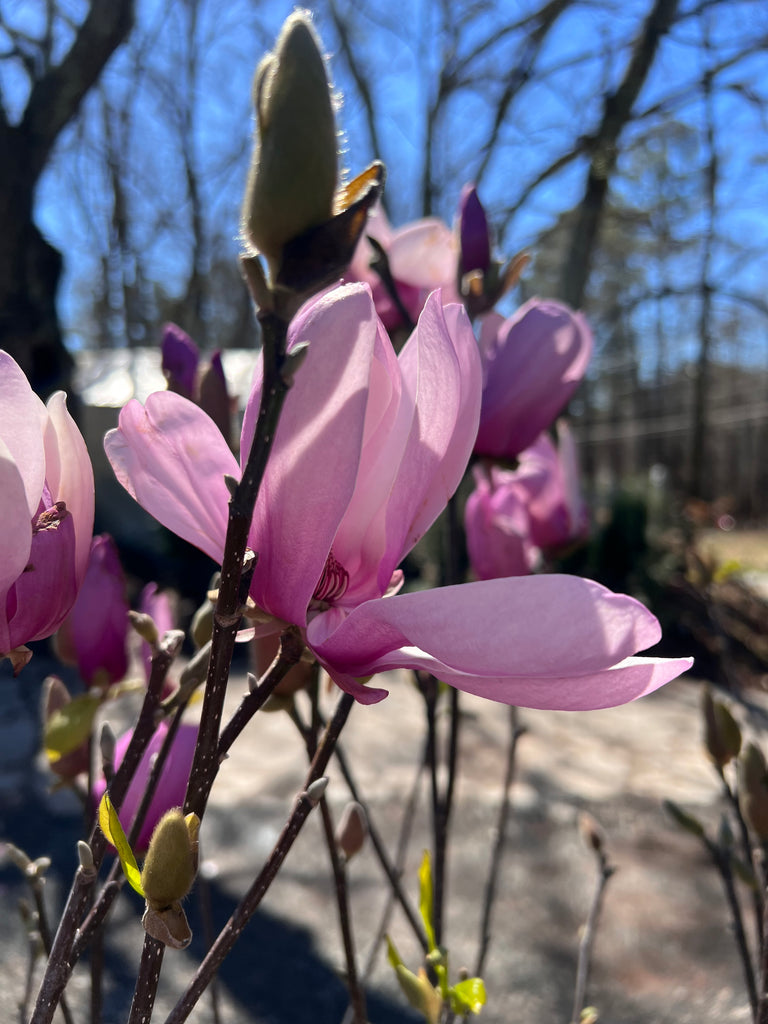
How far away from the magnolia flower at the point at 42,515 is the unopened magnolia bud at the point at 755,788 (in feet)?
1.25

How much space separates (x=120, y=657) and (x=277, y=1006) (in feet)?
3.51

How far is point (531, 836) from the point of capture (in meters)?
1.95

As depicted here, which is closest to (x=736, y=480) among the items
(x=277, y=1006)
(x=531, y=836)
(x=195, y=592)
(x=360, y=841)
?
(x=195, y=592)

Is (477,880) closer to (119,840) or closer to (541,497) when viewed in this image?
(541,497)

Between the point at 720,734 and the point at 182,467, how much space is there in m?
0.39

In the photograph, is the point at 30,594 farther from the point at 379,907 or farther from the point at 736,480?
the point at 736,480

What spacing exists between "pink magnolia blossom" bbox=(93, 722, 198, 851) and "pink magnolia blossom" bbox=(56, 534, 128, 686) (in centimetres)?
8

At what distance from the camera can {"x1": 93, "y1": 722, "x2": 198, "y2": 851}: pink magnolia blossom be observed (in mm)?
→ 403

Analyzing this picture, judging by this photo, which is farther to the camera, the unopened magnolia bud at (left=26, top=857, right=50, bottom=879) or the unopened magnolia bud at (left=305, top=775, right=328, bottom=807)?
the unopened magnolia bud at (left=26, top=857, right=50, bottom=879)

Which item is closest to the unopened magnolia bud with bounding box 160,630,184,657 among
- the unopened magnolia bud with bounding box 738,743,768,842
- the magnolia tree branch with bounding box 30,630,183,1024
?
the magnolia tree branch with bounding box 30,630,183,1024

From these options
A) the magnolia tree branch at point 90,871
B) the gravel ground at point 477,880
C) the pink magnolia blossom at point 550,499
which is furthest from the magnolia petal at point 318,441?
the gravel ground at point 477,880

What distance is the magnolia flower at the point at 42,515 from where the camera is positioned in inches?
10.4

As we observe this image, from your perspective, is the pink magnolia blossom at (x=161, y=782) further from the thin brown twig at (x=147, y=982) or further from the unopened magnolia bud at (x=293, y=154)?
the unopened magnolia bud at (x=293, y=154)

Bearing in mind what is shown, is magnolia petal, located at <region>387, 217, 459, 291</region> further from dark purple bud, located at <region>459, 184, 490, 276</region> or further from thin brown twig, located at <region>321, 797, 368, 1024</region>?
thin brown twig, located at <region>321, 797, 368, 1024</region>
